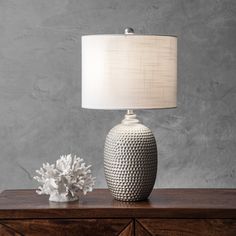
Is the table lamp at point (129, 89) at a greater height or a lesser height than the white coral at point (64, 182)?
greater

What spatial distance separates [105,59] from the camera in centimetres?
206

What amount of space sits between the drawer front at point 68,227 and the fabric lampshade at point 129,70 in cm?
43

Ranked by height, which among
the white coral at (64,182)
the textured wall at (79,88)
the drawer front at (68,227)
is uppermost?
the textured wall at (79,88)

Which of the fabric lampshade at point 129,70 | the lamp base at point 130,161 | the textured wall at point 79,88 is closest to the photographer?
the fabric lampshade at point 129,70

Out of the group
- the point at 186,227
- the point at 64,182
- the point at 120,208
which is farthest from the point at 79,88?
the point at 186,227

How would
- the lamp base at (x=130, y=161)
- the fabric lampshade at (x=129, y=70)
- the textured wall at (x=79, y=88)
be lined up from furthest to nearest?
the textured wall at (x=79, y=88)
the lamp base at (x=130, y=161)
the fabric lampshade at (x=129, y=70)

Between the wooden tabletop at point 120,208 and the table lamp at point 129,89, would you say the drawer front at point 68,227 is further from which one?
the table lamp at point 129,89

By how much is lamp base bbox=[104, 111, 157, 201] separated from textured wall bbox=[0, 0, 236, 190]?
555 millimetres

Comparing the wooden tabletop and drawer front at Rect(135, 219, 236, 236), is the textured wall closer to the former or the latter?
the wooden tabletop

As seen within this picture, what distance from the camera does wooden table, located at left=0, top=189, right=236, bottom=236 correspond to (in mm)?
2074

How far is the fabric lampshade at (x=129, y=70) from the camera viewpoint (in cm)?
204

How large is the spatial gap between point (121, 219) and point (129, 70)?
21.4 inches

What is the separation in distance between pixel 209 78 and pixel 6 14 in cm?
101

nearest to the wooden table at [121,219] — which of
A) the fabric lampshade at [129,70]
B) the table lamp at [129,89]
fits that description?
the table lamp at [129,89]
